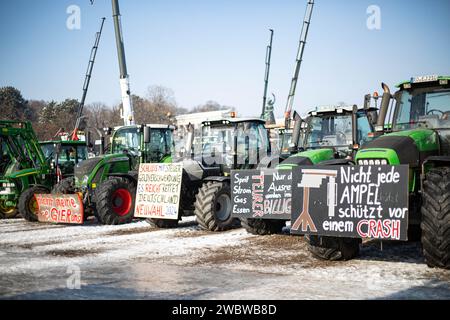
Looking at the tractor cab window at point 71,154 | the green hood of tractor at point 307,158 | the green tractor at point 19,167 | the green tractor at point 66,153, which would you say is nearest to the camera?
the green hood of tractor at point 307,158

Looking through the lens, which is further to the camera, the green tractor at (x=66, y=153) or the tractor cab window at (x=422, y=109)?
the green tractor at (x=66, y=153)

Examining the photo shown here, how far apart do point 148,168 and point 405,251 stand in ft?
20.3

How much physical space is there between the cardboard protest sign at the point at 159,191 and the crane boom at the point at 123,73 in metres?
8.33

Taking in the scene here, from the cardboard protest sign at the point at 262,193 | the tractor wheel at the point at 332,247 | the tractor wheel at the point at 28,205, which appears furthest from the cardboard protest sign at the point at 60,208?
the tractor wheel at the point at 332,247

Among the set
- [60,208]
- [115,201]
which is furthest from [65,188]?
[115,201]

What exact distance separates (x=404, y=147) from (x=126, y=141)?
9.37 m

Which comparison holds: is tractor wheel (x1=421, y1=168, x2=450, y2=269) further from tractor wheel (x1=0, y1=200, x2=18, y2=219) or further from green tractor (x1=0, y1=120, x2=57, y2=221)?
tractor wheel (x1=0, y1=200, x2=18, y2=219)

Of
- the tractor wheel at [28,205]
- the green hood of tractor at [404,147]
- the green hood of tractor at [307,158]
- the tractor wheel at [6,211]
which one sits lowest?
the tractor wheel at [6,211]

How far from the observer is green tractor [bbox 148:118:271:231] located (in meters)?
12.1

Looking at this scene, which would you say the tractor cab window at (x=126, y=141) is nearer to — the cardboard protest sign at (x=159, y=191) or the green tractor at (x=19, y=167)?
the cardboard protest sign at (x=159, y=191)

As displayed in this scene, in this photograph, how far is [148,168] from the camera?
12188mm

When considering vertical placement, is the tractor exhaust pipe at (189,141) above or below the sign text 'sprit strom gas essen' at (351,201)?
above

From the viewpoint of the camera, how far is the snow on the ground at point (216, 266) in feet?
19.4
